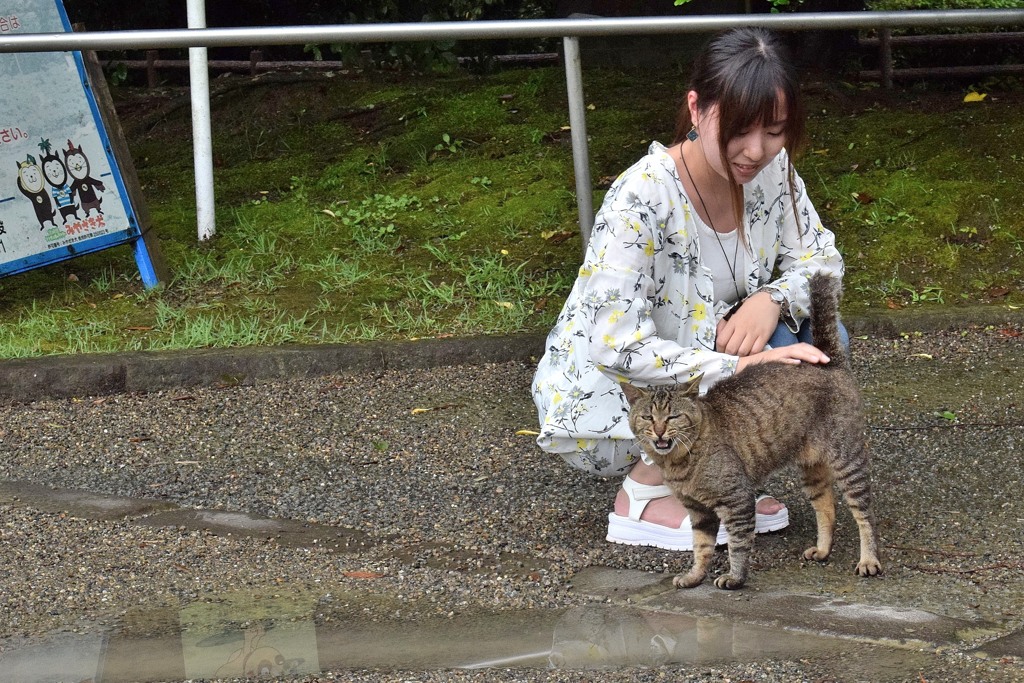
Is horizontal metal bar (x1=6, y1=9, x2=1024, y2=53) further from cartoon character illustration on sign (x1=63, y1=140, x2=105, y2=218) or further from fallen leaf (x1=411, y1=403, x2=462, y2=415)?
cartoon character illustration on sign (x1=63, y1=140, x2=105, y2=218)

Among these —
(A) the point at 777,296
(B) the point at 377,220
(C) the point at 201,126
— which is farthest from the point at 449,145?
(A) the point at 777,296

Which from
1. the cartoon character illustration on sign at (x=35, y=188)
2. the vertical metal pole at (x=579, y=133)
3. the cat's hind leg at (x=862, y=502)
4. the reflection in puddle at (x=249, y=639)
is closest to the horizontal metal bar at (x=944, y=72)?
the vertical metal pole at (x=579, y=133)

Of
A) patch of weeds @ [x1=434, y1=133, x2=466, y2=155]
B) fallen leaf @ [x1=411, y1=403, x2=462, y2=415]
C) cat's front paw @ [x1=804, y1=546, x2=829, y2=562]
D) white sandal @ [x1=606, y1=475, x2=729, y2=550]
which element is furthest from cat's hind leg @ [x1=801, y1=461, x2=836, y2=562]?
patch of weeds @ [x1=434, y1=133, x2=466, y2=155]

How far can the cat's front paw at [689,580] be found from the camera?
2752mm

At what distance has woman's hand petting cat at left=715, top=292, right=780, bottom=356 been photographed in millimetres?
2904

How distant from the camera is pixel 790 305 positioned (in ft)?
9.73

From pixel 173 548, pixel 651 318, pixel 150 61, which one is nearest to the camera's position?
pixel 651 318

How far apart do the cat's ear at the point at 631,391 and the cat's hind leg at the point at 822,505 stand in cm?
50

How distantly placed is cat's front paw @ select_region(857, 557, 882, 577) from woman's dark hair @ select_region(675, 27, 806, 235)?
1068mm

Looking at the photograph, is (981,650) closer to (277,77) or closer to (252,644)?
(252,644)

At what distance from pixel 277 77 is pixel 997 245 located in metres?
5.13

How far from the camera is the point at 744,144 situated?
2.63 m

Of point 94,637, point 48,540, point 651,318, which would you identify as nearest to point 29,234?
point 48,540

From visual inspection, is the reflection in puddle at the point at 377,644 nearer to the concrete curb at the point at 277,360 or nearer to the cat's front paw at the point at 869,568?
Result: the cat's front paw at the point at 869,568
